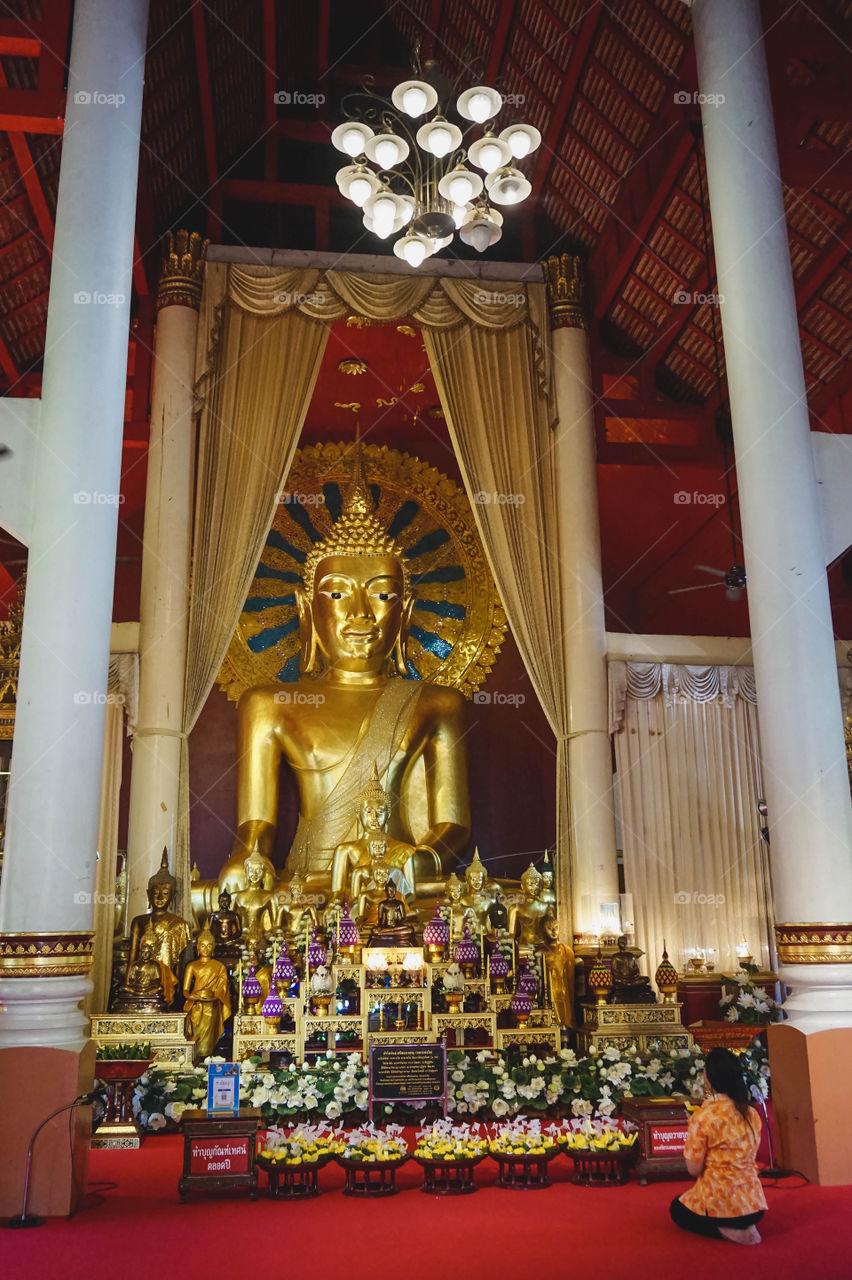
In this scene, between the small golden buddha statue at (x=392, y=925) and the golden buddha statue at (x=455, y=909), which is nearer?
the small golden buddha statue at (x=392, y=925)

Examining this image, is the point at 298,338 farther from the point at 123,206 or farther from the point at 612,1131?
the point at 612,1131

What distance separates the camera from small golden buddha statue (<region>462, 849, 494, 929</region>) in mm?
7059

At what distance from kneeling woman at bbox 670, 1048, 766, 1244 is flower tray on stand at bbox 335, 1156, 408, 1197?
112 centimetres

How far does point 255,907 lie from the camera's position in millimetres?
7109

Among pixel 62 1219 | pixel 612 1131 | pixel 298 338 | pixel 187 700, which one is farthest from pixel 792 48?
pixel 62 1219

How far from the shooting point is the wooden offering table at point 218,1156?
160 inches

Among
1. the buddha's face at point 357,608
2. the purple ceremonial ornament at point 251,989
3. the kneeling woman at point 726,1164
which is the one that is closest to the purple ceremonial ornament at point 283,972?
the purple ceremonial ornament at point 251,989

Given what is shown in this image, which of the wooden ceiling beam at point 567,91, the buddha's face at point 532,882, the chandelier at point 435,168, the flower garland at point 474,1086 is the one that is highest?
the wooden ceiling beam at point 567,91

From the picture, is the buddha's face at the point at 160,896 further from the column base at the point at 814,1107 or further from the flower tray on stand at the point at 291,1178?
the column base at the point at 814,1107

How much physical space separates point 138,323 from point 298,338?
1.26m

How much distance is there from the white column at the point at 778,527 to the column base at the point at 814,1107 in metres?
0.08

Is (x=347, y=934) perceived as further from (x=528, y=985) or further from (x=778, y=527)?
(x=778, y=527)

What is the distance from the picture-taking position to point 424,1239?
3.54m

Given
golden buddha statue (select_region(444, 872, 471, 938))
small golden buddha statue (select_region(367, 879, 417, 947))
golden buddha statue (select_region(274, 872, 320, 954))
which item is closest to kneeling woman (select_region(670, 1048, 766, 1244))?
small golden buddha statue (select_region(367, 879, 417, 947))
